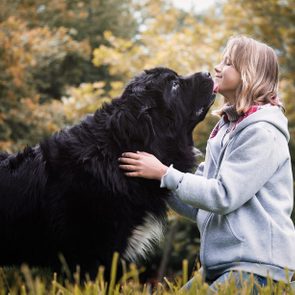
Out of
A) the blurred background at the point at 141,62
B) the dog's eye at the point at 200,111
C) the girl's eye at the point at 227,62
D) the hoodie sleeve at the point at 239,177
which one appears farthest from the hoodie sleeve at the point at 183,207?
the blurred background at the point at 141,62

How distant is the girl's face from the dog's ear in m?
0.51

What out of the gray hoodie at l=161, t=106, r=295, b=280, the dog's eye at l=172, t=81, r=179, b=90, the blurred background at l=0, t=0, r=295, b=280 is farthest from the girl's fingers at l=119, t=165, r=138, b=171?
the blurred background at l=0, t=0, r=295, b=280

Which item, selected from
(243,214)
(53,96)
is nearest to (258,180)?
(243,214)

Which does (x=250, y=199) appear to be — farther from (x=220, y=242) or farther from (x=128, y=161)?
(x=128, y=161)

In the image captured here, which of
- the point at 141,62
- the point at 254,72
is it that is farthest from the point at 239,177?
the point at 141,62

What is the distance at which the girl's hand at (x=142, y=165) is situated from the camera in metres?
2.89

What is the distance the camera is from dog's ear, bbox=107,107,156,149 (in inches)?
124

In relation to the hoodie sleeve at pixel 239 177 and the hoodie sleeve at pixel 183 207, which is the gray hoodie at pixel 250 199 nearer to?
the hoodie sleeve at pixel 239 177

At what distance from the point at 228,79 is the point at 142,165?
0.68 m

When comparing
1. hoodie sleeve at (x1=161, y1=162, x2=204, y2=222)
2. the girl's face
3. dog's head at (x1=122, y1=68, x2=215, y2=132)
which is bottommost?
hoodie sleeve at (x1=161, y1=162, x2=204, y2=222)

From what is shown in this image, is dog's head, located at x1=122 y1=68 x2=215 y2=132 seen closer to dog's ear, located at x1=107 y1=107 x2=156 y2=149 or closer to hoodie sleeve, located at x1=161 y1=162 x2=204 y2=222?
dog's ear, located at x1=107 y1=107 x2=156 y2=149

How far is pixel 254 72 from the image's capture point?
2793 millimetres

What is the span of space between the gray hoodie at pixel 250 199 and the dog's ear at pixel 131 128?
481mm

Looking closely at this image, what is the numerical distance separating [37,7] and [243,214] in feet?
42.1
